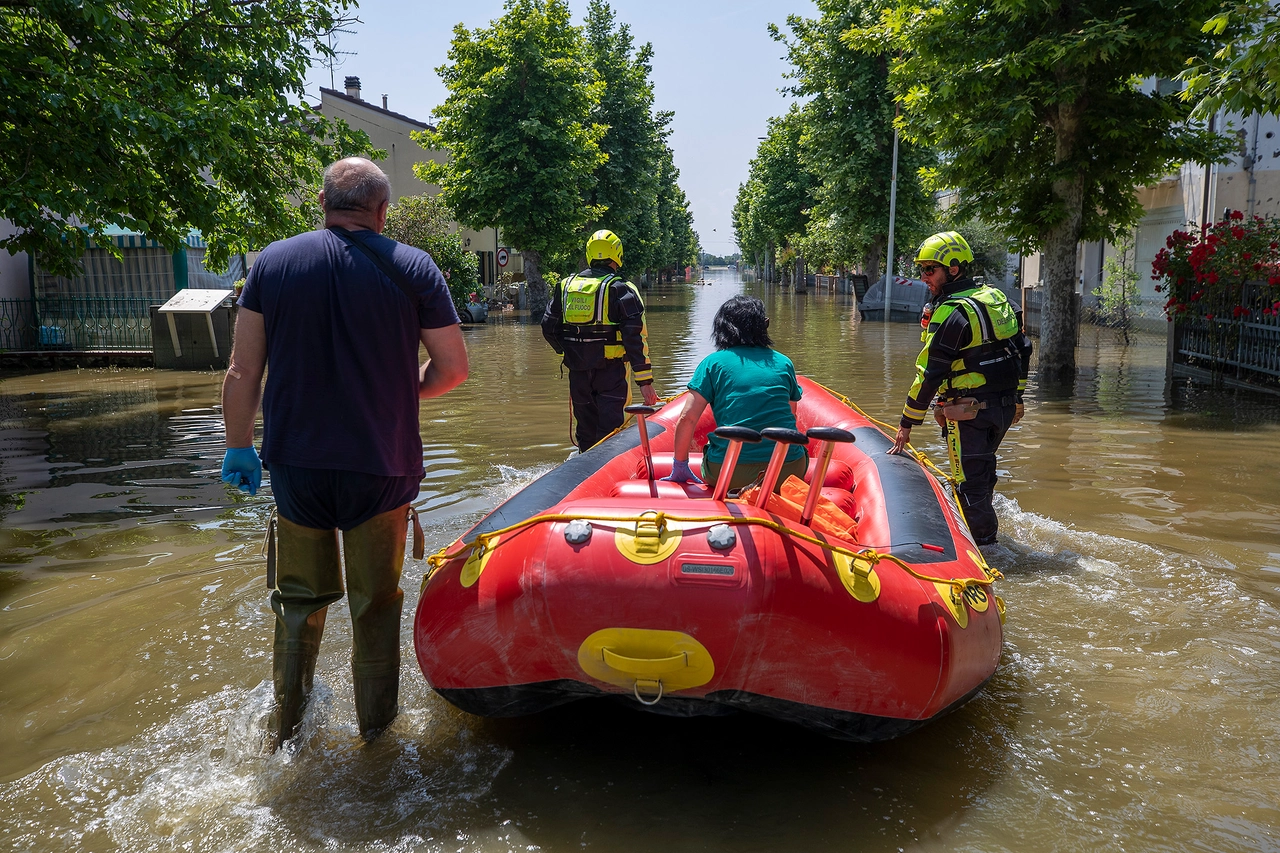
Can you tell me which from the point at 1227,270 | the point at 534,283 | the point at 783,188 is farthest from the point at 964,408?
the point at 783,188

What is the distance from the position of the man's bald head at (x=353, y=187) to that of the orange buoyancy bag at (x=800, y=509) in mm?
1866

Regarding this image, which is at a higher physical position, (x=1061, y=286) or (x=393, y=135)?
(x=393, y=135)

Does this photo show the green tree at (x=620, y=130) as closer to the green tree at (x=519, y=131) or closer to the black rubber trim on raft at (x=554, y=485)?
the green tree at (x=519, y=131)

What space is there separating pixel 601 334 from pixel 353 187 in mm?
3743

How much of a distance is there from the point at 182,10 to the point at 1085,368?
1400 cm

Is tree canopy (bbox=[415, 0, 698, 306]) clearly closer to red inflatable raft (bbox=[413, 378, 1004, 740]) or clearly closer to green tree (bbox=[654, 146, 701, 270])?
green tree (bbox=[654, 146, 701, 270])

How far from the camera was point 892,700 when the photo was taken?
3.34 metres

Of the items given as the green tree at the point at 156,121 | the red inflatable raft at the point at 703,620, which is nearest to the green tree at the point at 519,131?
the green tree at the point at 156,121

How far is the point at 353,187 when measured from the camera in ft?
11.5

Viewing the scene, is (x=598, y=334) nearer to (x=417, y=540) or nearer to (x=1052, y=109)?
(x=417, y=540)

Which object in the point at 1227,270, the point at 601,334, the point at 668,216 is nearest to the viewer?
the point at 601,334

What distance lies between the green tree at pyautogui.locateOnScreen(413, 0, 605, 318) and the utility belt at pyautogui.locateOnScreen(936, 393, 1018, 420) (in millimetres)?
24320

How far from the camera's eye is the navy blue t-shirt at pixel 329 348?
10.9ft

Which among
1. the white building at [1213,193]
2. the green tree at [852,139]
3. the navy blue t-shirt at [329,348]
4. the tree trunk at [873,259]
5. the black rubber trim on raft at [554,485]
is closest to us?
the navy blue t-shirt at [329,348]
